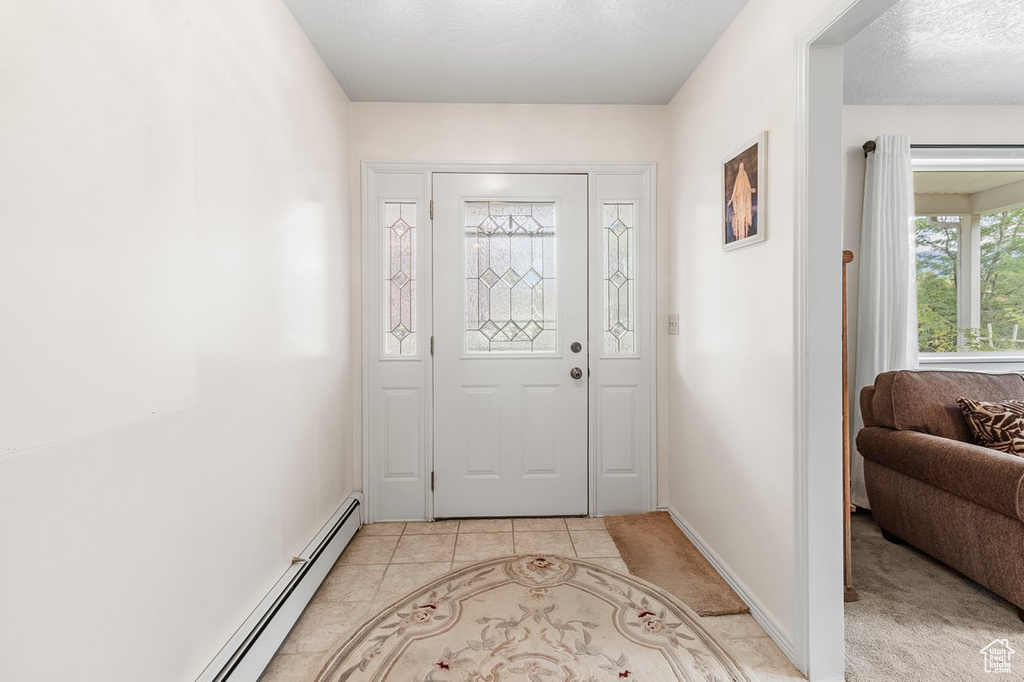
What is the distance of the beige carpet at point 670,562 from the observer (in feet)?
6.88

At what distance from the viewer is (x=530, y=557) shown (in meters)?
2.53

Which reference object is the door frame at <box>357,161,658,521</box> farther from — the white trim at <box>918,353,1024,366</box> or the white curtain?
the white trim at <box>918,353,1024,366</box>

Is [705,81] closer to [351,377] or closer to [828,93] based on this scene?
[828,93]

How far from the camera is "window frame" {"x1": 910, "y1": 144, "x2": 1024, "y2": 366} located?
10.1 ft

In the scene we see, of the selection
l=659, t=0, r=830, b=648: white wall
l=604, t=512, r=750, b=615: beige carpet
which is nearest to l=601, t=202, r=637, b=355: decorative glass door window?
l=659, t=0, r=830, b=648: white wall

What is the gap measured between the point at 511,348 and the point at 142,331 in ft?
6.86

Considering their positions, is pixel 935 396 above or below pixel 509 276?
below

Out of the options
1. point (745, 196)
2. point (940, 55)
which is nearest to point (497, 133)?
point (745, 196)

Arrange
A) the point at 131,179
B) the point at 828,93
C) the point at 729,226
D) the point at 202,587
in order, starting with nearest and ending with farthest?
the point at 131,179 → the point at 202,587 → the point at 828,93 → the point at 729,226

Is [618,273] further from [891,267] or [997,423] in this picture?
[997,423]

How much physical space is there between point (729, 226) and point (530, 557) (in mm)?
1897

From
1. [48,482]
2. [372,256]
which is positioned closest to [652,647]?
→ [48,482]

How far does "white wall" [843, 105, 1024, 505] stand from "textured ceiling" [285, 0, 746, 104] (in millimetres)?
1265

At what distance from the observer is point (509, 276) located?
3.04 meters
